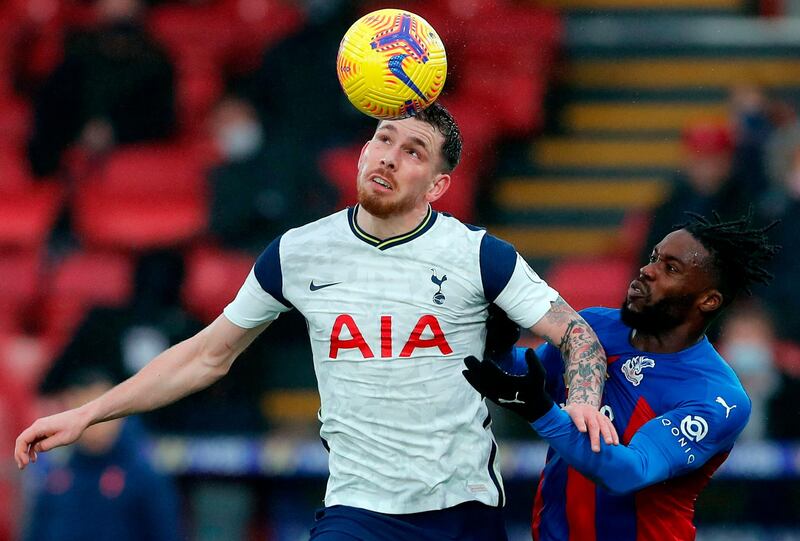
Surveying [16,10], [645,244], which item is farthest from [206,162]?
[645,244]

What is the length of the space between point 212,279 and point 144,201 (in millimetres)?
1424

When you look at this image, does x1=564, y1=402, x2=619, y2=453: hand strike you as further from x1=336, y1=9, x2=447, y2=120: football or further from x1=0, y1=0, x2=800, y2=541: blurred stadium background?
x1=0, y1=0, x2=800, y2=541: blurred stadium background

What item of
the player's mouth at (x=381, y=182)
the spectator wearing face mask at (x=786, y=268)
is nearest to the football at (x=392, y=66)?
the player's mouth at (x=381, y=182)

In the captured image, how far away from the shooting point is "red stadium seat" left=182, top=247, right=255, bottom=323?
33.8ft

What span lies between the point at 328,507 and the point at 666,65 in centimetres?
824

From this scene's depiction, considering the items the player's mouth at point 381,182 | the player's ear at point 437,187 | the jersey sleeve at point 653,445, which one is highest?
the player's mouth at point 381,182

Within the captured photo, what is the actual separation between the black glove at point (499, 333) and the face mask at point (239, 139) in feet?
19.7

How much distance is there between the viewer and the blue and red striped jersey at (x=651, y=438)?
4.84 m

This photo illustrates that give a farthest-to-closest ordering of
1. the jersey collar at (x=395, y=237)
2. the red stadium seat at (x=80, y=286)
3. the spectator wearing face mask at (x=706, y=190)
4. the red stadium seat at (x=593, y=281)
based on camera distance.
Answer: the red stadium seat at (x=80, y=286) < the red stadium seat at (x=593, y=281) < the spectator wearing face mask at (x=706, y=190) < the jersey collar at (x=395, y=237)

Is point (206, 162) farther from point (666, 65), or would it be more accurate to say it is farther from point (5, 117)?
point (666, 65)

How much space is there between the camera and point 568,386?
484 centimetres

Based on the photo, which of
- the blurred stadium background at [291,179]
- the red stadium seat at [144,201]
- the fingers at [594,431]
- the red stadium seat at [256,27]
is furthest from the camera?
the red stadium seat at [256,27]

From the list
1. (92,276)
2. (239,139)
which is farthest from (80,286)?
(239,139)

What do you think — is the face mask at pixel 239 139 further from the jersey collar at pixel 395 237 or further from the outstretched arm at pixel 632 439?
the outstretched arm at pixel 632 439
